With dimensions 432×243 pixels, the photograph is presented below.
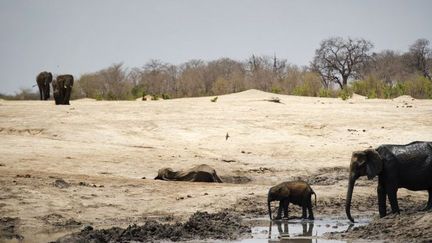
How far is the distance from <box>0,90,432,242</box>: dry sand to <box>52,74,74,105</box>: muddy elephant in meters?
3.42

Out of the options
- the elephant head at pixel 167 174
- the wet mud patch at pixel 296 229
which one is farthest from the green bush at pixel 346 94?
the wet mud patch at pixel 296 229

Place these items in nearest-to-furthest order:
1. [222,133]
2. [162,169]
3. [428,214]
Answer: [428,214], [162,169], [222,133]

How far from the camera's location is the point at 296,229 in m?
13.2

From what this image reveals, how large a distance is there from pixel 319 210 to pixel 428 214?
4381 millimetres

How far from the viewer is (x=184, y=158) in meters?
21.8

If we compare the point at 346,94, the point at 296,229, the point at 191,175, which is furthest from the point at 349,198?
the point at 346,94

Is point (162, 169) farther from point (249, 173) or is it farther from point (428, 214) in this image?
point (428, 214)

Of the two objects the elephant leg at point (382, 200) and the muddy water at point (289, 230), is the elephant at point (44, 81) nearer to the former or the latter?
the muddy water at point (289, 230)

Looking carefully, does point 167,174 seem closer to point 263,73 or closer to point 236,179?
point 236,179

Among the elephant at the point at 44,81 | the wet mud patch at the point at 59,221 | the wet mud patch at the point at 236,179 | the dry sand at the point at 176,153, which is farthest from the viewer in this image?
the elephant at the point at 44,81

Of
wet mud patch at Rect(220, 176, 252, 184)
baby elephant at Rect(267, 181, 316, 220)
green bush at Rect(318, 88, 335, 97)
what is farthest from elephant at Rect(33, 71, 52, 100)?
baby elephant at Rect(267, 181, 316, 220)

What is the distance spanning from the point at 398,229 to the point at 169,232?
3714mm

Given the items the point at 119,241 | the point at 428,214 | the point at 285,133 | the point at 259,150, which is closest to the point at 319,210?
the point at 428,214

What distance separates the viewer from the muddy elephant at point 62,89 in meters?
35.2
